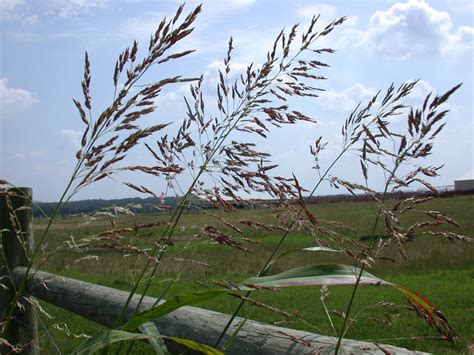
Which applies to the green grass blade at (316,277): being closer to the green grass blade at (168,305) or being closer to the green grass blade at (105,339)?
the green grass blade at (168,305)

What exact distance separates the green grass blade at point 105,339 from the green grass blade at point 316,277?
0.25 meters

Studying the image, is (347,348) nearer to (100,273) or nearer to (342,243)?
(342,243)

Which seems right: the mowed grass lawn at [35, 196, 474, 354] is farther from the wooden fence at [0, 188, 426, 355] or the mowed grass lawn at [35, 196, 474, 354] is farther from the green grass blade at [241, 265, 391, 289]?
the green grass blade at [241, 265, 391, 289]

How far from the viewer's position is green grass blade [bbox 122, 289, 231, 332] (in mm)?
954


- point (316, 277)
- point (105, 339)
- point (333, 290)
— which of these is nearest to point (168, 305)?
point (105, 339)

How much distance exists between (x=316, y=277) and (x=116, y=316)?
2029mm

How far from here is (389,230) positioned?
930mm

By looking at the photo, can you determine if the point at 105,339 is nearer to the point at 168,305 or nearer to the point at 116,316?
the point at 168,305

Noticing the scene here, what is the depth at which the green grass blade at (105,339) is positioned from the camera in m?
0.86

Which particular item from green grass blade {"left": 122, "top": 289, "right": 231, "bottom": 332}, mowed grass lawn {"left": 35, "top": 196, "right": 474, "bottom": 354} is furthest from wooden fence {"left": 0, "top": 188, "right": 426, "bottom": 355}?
green grass blade {"left": 122, "top": 289, "right": 231, "bottom": 332}

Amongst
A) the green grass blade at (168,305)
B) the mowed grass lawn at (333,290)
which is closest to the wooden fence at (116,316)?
the mowed grass lawn at (333,290)

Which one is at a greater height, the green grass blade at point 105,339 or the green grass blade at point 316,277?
the green grass blade at point 316,277

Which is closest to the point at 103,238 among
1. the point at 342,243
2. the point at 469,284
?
the point at 342,243

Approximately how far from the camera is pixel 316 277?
3.27 ft
